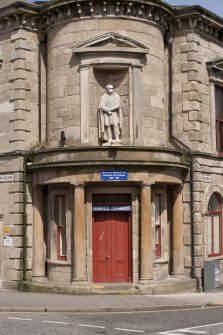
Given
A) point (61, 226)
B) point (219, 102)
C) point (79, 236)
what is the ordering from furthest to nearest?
point (219, 102) < point (61, 226) < point (79, 236)

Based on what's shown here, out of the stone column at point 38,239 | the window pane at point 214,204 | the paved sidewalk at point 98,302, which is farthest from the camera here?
the window pane at point 214,204

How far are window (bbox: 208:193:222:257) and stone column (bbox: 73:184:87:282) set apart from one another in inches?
222

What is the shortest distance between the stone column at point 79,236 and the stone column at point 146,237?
2.04 m

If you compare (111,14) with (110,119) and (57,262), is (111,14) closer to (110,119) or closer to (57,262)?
(110,119)

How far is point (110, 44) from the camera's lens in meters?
21.6

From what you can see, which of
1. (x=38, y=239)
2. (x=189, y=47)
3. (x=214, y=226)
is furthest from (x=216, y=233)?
(x=189, y=47)

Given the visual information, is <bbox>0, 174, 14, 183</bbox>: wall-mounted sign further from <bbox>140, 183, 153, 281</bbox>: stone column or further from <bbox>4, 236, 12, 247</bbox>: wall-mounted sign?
<bbox>140, 183, 153, 281</bbox>: stone column

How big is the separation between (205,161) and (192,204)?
1.86 m

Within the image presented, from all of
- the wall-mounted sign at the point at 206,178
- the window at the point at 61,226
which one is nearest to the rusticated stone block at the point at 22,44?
the window at the point at 61,226

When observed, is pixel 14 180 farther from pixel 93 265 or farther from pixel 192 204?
pixel 192 204

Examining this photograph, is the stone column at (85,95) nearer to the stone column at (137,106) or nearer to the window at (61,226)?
the stone column at (137,106)

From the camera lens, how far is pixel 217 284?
2269cm

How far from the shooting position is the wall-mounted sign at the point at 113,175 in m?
20.6

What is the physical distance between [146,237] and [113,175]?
2452 millimetres
